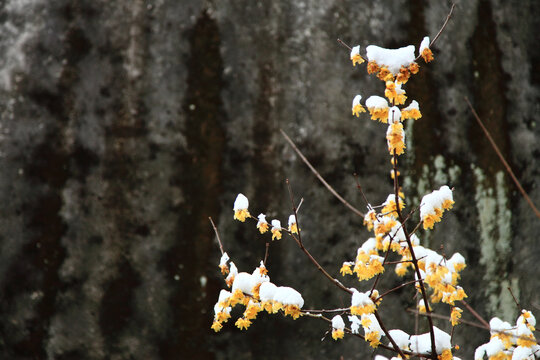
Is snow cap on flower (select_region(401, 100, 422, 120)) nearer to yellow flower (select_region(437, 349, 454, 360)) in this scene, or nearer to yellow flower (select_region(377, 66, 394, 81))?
yellow flower (select_region(377, 66, 394, 81))

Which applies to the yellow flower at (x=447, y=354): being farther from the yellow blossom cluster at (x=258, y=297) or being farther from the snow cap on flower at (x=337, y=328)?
the yellow blossom cluster at (x=258, y=297)

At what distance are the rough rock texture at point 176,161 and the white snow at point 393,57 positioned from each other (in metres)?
0.65

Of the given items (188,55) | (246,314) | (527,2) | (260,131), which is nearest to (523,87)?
(527,2)

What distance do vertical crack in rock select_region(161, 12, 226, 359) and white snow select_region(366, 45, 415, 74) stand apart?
2.38ft

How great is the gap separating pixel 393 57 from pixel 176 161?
2.86ft

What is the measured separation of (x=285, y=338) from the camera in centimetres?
156

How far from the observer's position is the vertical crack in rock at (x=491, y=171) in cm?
169

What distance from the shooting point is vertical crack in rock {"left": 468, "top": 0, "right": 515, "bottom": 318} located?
169 centimetres

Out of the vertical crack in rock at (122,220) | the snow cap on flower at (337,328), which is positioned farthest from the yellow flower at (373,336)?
the vertical crack in rock at (122,220)

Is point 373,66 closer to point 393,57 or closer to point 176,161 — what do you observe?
point 393,57

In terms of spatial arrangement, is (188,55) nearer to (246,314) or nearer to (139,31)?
(139,31)

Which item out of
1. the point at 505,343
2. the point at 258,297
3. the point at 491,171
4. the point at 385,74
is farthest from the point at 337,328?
the point at 491,171

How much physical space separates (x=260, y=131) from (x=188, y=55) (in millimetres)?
376

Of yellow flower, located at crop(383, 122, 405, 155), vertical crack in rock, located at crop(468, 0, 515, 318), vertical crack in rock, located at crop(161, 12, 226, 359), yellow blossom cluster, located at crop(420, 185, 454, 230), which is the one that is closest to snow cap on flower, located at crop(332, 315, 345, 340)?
yellow blossom cluster, located at crop(420, 185, 454, 230)
